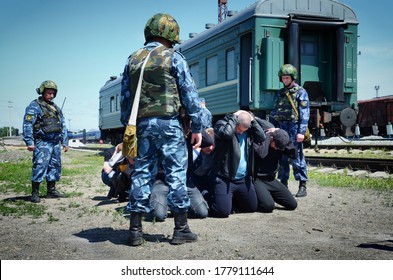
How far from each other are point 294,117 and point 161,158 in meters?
3.23

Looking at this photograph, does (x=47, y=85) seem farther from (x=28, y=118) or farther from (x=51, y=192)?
(x=51, y=192)

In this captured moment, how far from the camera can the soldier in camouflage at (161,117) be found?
3.87 metres

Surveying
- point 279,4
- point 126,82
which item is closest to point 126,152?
point 126,82

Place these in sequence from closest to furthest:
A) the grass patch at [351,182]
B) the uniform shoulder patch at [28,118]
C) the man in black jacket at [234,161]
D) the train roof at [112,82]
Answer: the man in black jacket at [234,161] → the uniform shoulder patch at [28,118] → the grass patch at [351,182] → the train roof at [112,82]

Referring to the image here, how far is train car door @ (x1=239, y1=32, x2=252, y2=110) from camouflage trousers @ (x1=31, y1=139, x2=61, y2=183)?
194 inches

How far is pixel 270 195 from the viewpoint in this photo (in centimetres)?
567

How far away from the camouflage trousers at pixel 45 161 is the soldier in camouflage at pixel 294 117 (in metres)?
3.48

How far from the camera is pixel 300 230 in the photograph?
456 cm

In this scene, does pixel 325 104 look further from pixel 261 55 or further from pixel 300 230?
pixel 300 230

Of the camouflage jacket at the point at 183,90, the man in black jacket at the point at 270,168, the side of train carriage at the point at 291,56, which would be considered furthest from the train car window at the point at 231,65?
the camouflage jacket at the point at 183,90

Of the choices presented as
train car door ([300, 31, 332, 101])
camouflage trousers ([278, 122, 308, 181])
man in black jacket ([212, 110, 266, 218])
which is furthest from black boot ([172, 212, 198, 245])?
train car door ([300, 31, 332, 101])

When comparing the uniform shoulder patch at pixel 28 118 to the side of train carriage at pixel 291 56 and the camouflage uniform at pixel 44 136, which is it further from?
the side of train carriage at pixel 291 56

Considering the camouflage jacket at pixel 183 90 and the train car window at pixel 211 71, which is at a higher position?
the train car window at pixel 211 71

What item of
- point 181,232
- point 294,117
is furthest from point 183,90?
point 294,117
